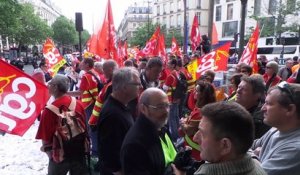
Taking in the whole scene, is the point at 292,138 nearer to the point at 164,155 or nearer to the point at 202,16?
the point at 164,155

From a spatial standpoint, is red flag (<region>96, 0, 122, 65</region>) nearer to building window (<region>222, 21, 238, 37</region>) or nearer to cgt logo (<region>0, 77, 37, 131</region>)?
cgt logo (<region>0, 77, 37, 131</region>)

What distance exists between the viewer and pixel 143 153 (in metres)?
2.19

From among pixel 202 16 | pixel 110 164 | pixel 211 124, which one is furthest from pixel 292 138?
pixel 202 16

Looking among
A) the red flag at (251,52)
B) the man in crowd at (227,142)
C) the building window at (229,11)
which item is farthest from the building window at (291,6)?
the man in crowd at (227,142)

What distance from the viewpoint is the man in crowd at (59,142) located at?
10.7 feet

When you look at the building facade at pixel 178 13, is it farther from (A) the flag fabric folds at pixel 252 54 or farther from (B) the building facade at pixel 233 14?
(A) the flag fabric folds at pixel 252 54

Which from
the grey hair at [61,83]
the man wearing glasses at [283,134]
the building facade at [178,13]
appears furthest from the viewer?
the building facade at [178,13]

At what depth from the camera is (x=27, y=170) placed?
16.5ft

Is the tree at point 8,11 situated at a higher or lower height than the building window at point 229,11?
lower

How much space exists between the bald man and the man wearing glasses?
0.71 meters

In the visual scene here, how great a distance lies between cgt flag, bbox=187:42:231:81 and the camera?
27.2 ft

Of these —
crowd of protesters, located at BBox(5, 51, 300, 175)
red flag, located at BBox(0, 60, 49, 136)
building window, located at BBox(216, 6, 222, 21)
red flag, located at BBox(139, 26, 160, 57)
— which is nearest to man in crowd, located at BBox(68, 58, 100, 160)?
crowd of protesters, located at BBox(5, 51, 300, 175)

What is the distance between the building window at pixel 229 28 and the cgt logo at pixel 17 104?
48737 mm

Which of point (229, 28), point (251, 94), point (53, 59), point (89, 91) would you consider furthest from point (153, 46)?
point (229, 28)
